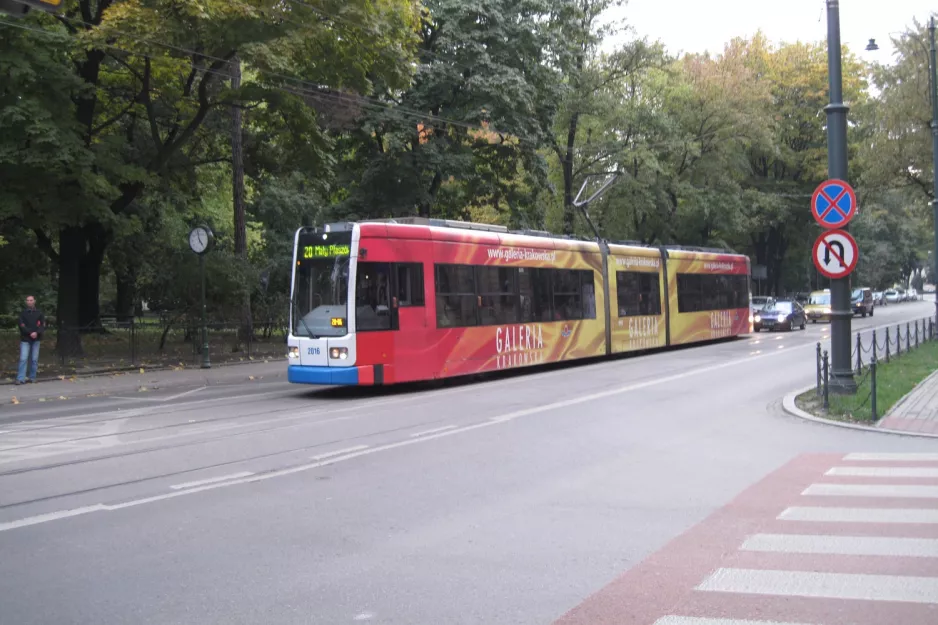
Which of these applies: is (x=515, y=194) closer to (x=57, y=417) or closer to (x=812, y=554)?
(x=57, y=417)

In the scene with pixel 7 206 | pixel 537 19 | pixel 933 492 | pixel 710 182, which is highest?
pixel 537 19

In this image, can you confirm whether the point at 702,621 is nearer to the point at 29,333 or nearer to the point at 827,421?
the point at 827,421

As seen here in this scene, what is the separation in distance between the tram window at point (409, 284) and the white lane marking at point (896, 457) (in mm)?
9239

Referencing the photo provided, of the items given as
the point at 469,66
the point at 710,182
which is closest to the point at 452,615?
the point at 469,66

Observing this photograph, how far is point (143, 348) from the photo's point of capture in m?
25.7

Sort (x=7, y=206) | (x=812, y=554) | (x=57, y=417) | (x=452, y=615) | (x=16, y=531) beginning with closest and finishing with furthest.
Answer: (x=452, y=615) → (x=812, y=554) → (x=16, y=531) → (x=57, y=417) → (x=7, y=206)

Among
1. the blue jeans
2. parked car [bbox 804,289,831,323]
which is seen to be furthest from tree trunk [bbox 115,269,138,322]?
parked car [bbox 804,289,831,323]

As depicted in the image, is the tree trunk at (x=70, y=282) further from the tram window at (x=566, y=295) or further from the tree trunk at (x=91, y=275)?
the tram window at (x=566, y=295)

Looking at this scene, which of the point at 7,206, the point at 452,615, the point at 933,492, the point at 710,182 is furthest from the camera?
the point at 710,182

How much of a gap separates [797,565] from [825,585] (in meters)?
0.42

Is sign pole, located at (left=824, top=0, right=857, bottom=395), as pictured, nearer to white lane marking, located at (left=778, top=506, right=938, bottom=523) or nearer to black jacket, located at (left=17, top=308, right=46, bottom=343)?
white lane marking, located at (left=778, top=506, right=938, bottom=523)

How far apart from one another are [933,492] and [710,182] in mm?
40558

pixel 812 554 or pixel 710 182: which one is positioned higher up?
pixel 710 182

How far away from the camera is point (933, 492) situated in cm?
799
